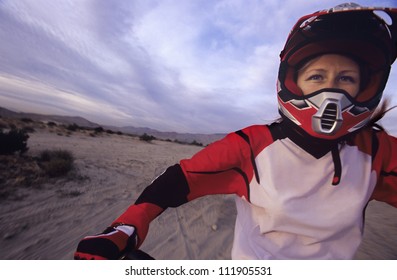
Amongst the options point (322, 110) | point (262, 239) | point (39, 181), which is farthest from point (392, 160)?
point (39, 181)

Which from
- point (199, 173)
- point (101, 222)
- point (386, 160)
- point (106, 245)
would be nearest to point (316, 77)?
point (386, 160)

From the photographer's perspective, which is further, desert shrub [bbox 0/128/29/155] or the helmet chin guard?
desert shrub [bbox 0/128/29/155]

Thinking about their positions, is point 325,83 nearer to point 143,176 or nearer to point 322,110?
point 322,110

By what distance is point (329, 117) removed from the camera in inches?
39.6

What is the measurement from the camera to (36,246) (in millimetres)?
1833

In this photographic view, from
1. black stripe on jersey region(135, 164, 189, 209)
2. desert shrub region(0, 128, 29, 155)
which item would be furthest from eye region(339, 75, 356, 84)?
desert shrub region(0, 128, 29, 155)

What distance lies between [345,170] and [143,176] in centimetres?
373

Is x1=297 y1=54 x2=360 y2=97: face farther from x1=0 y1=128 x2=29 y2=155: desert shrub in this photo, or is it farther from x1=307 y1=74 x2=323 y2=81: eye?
x1=0 y1=128 x2=29 y2=155: desert shrub

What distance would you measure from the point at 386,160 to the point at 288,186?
55 centimetres

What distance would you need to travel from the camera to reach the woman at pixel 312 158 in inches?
40.0

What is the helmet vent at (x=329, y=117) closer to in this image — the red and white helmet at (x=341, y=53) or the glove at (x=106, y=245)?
the red and white helmet at (x=341, y=53)

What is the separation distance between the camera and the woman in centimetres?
102

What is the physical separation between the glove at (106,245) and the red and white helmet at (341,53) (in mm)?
920

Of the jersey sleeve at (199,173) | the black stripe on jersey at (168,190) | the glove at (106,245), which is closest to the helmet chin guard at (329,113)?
the jersey sleeve at (199,173)
